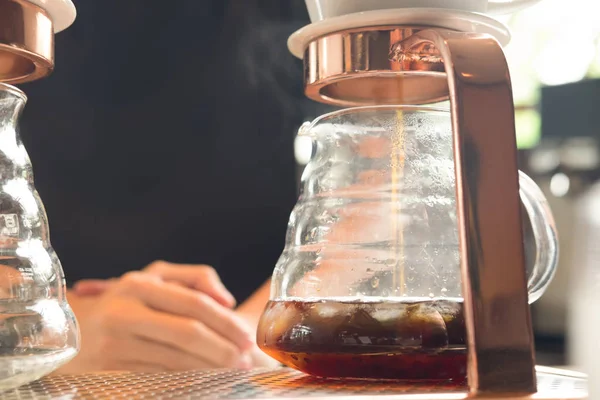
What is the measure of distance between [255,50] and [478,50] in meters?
0.90

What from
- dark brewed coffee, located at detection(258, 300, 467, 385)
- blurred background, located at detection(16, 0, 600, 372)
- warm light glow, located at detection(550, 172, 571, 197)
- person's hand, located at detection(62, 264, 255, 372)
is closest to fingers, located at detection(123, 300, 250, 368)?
person's hand, located at detection(62, 264, 255, 372)

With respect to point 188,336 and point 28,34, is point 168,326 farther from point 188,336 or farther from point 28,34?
point 28,34

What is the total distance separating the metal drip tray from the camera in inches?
15.3

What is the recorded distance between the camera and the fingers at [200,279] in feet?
3.08

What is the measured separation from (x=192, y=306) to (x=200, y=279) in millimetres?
51

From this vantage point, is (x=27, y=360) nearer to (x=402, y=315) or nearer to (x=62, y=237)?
(x=402, y=315)

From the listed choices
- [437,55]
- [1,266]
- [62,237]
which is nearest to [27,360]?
[1,266]

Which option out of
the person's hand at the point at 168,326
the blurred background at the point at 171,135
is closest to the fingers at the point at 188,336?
the person's hand at the point at 168,326

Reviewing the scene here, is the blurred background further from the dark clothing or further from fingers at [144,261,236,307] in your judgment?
fingers at [144,261,236,307]

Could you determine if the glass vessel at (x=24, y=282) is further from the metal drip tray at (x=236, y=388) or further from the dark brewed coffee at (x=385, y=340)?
the dark brewed coffee at (x=385, y=340)

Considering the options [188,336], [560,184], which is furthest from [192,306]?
[560,184]

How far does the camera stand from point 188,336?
2.92 feet

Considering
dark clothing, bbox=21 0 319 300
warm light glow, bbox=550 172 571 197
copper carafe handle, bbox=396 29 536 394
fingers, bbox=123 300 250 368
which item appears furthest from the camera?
warm light glow, bbox=550 172 571 197

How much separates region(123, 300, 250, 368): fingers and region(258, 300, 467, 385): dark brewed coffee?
0.46 m
